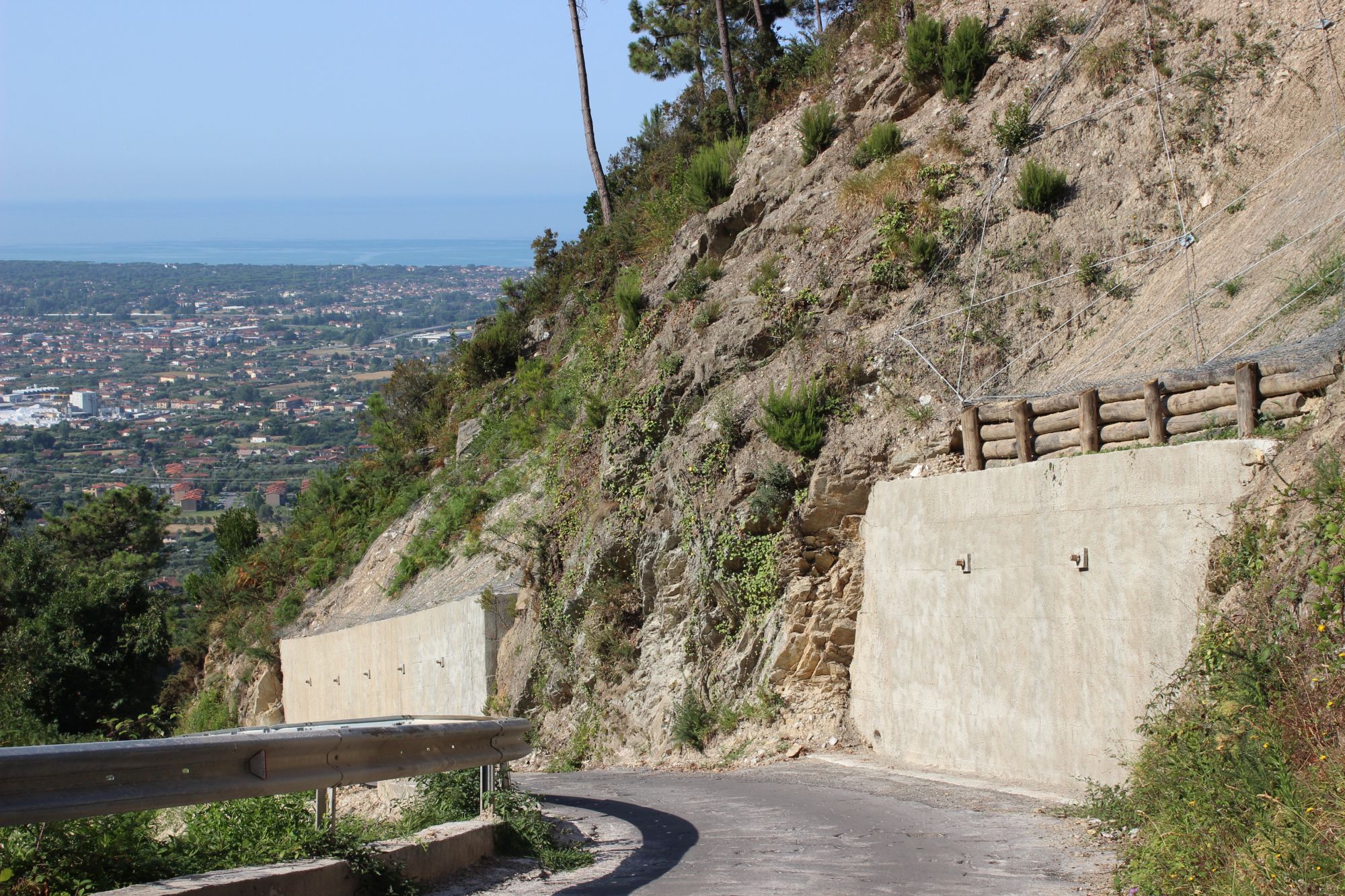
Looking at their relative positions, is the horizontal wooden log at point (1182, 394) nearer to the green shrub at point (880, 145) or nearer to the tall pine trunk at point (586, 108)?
the green shrub at point (880, 145)

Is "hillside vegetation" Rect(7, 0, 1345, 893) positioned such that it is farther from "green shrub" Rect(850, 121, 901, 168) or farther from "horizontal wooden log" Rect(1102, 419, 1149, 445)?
"horizontal wooden log" Rect(1102, 419, 1149, 445)

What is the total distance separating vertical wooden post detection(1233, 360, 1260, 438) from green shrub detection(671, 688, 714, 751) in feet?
27.6

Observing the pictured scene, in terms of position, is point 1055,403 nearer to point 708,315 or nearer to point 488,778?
point 488,778

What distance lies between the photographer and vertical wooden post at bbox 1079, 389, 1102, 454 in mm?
12984

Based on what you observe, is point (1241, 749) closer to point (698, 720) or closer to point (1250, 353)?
point (1250, 353)

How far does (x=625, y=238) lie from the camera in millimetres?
30438

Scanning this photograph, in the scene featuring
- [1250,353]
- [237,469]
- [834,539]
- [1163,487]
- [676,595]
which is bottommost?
[237,469]

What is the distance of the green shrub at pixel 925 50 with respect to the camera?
71.5 ft

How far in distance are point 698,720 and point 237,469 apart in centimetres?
10918

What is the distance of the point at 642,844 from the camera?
8.84 m

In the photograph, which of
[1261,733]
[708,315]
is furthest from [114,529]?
[1261,733]

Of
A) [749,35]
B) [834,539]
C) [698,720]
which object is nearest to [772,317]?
[834,539]

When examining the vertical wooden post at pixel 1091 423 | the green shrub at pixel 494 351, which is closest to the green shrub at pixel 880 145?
the vertical wooden post at pixel 1091 423

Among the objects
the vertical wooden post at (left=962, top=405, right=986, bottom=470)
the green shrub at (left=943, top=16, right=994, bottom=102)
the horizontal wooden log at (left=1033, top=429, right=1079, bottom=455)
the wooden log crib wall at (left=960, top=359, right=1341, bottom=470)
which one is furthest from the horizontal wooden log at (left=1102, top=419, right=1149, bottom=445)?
the green shrub at (left=943, top=16, right=994, bottom=102)
